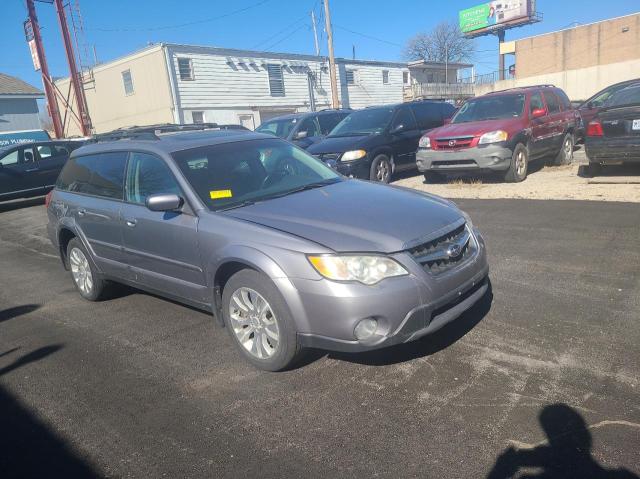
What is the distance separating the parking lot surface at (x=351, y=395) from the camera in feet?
8.41

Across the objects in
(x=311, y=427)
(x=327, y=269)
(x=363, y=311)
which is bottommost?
(x=311, y=427)

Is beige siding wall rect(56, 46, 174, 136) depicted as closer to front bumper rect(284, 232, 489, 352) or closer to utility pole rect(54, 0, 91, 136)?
utility pole rect(54, 0, 91, 136)

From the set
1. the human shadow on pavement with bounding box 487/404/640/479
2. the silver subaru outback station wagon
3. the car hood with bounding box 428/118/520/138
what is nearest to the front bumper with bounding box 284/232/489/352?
the silver subaru outback station wagon

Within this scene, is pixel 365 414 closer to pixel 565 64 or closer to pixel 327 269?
pixel 327 269

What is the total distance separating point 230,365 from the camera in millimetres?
3707

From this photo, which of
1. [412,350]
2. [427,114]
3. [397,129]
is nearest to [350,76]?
[427,114]

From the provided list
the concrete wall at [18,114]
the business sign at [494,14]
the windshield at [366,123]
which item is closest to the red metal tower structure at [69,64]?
the concrete wall at [18,114]

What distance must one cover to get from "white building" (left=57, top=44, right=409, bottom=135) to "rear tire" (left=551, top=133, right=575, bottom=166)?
61.9 ft

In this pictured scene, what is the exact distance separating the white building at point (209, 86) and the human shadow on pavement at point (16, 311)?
67.4ft

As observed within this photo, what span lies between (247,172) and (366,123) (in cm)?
737

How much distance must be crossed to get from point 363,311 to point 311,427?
73 centimetres

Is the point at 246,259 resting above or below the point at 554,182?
above

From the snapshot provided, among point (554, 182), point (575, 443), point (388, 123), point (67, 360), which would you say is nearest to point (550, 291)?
point (575, 443)

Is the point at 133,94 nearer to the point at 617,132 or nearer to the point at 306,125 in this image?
the point at 306,125
